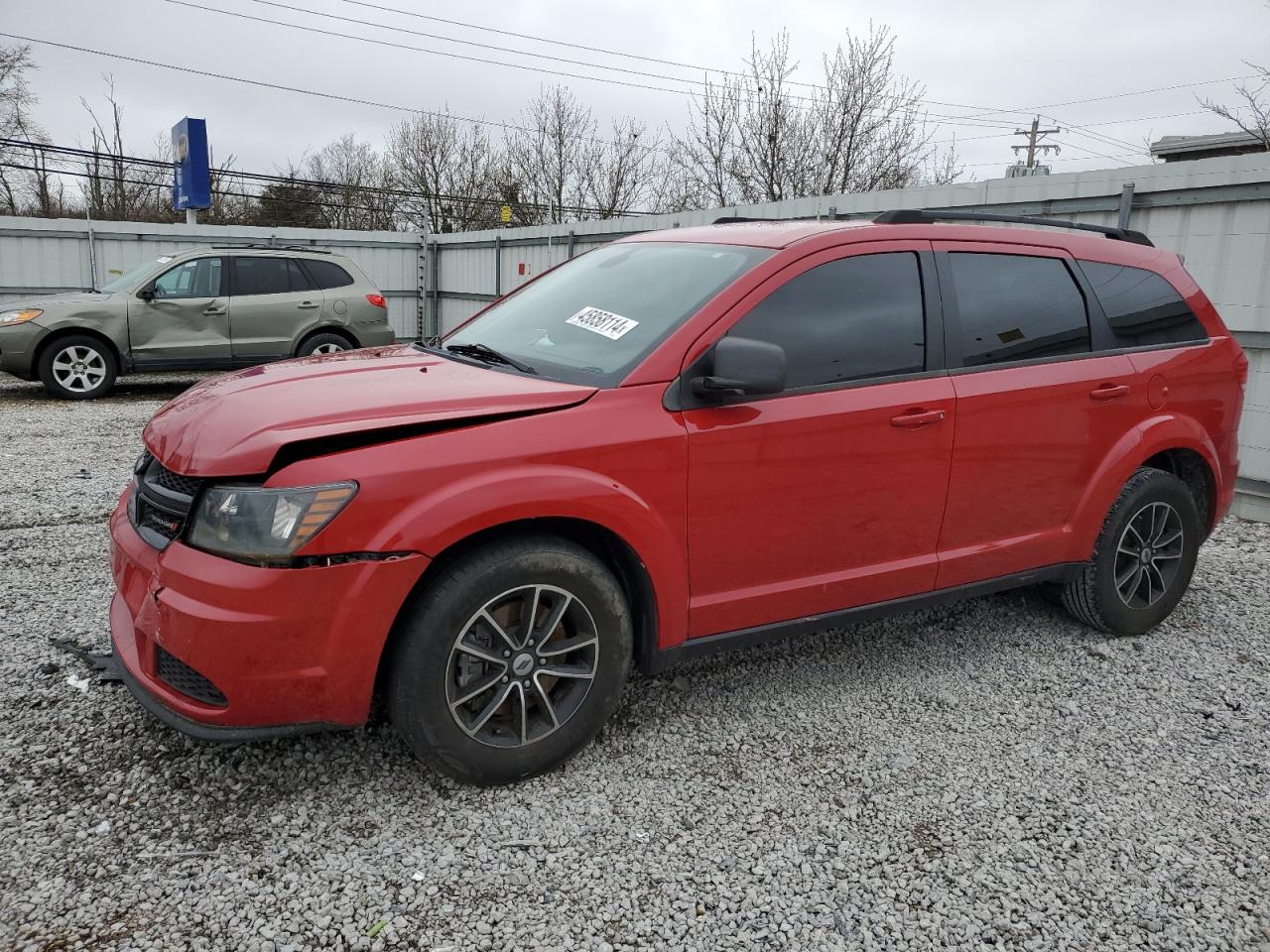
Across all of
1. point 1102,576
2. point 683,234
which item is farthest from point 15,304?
point 1102,576

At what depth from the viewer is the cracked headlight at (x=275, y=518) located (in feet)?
7.74

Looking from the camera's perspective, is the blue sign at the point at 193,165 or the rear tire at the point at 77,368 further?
the blue sign at the point at 193,165

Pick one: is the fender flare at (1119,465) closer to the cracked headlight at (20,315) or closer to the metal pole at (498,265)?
the cracked headlight at (20,315)

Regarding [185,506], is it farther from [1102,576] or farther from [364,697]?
[1102,576]

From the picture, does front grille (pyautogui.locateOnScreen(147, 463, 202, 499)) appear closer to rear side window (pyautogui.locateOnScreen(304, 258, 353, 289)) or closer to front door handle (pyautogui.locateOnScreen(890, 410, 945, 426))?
front door handle (pyautogui.locateOnScreen(890, 410, 945, 426))

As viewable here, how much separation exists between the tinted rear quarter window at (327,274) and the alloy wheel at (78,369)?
8.56 feet

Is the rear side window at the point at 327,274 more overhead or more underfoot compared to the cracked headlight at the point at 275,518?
more overhead

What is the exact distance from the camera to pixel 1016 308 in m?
3.69

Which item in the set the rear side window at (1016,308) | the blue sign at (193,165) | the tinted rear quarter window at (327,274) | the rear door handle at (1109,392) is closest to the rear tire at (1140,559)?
the rear door handle at (1109,392)

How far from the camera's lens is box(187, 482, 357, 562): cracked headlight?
7.74 feet

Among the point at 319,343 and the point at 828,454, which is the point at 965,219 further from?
the point at 319,343

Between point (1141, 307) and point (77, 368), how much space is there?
1079 cm

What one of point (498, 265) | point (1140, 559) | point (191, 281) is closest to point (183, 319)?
point (191, 281)

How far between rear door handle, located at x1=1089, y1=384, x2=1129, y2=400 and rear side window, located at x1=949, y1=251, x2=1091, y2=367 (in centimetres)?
17
